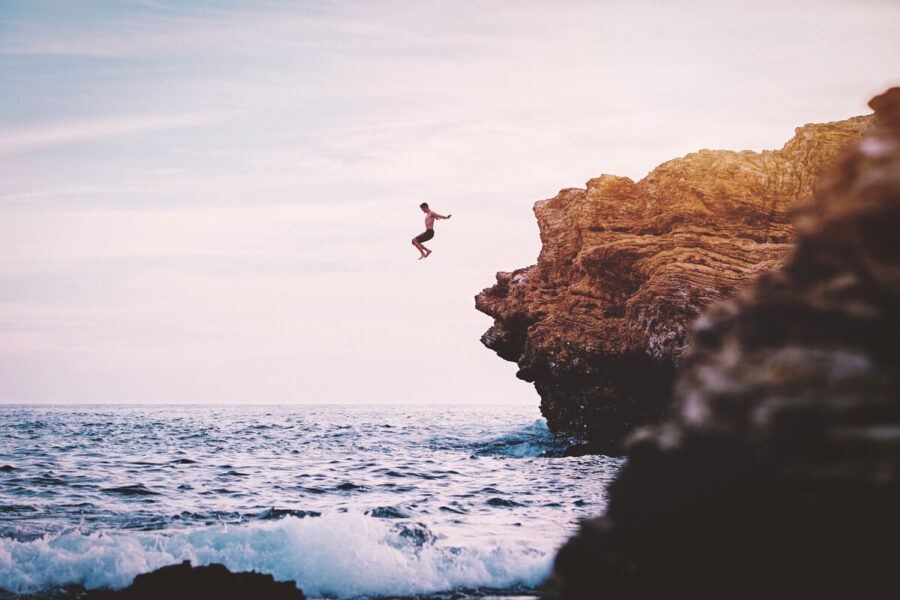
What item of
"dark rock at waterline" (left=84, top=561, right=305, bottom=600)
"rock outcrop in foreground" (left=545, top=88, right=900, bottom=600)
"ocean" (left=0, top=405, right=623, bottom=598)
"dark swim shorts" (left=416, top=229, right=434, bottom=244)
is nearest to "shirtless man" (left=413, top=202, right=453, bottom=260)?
"dark swim shorts" (left=416, top=229, right=434, bottom=244)

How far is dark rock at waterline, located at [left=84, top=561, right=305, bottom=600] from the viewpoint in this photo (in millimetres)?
7910

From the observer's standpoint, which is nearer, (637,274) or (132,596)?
(132,596)

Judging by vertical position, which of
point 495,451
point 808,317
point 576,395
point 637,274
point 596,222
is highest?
point 596,222

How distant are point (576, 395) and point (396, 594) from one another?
23.3 meters

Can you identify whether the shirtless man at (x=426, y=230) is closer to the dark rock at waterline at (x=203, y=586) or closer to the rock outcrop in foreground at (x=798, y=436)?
the dark rock at waterline at (x=203, y=586)

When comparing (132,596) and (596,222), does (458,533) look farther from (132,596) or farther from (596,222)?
(596,222)

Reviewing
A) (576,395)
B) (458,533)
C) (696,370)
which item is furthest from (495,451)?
(696,370)

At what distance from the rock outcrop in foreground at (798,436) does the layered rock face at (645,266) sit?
895 inches

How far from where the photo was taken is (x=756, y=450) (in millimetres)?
2945

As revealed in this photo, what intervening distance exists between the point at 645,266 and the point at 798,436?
2722cm

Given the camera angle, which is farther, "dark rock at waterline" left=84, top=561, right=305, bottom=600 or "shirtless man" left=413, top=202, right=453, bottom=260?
"shirtless man" left=413, top=202, right=453, bottom=260

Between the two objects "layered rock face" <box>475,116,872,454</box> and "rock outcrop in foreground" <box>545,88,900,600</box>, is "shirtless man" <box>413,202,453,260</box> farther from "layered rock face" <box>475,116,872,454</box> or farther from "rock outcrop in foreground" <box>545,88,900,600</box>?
"rock outcrop in foreground" <box>545,88,900,600</box>

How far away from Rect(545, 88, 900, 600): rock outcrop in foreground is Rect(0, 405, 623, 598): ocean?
6.74 meters

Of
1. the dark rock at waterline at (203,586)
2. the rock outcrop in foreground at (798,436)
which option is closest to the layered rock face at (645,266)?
the dark rock at waterline at (203,586)
